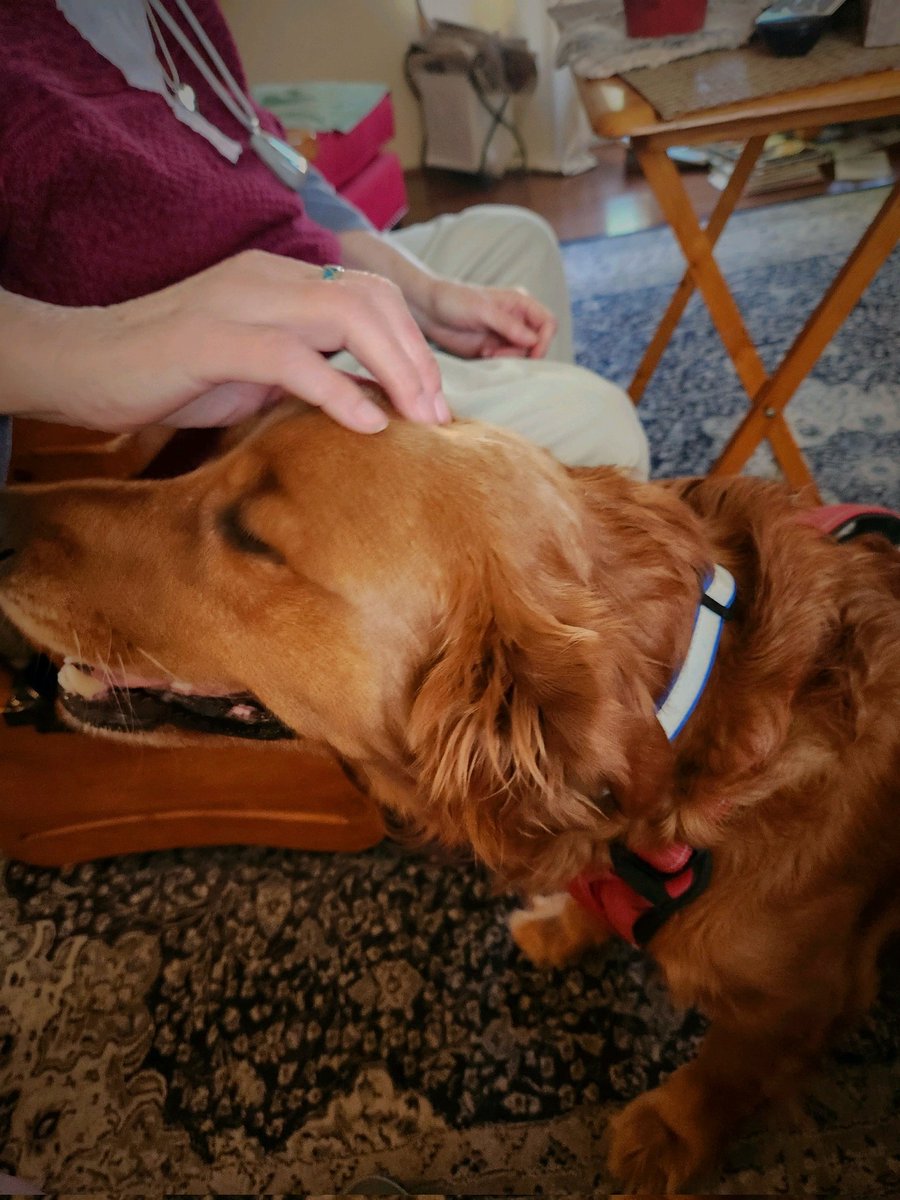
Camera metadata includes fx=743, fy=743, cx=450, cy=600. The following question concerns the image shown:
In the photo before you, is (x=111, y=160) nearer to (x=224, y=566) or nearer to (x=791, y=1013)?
(x=224, y=566)

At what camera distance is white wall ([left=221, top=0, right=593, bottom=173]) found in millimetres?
4480

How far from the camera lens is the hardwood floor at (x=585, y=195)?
377cm

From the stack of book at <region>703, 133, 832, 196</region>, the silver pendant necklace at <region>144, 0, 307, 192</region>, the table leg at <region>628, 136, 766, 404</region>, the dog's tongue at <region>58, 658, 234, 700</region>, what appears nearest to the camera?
the dog's tongue at <region>58, 658, 234, 700</region>

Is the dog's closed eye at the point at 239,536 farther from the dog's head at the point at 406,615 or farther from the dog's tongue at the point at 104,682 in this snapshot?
the dog's tongue at the point at 104,682

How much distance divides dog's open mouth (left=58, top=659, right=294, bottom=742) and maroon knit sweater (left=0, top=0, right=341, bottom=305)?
618 millimetres

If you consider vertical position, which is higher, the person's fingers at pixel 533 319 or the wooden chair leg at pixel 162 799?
the person's fingers at pixel 533 319

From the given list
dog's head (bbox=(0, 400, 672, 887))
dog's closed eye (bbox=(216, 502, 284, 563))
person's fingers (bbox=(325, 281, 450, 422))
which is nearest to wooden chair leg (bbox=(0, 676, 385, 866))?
dog's head (bbox=(0, 400, 672, 887))

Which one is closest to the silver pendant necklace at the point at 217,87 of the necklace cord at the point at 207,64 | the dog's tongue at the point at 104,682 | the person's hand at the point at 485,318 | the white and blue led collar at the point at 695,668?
the necklace cord at the point at 207,64

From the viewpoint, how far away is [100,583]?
1054 mm

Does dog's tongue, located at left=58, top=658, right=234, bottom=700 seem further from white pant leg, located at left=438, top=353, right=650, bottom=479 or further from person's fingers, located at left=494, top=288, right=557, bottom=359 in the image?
person's fingers, located at left=494, top=288, right=557, bottom=359

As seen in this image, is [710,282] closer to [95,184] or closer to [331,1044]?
[95,184]

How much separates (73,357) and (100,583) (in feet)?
1.01

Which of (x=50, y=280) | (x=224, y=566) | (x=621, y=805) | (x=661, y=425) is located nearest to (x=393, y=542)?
(x=224, y=566)

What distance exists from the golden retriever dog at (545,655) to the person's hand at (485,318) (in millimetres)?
566
